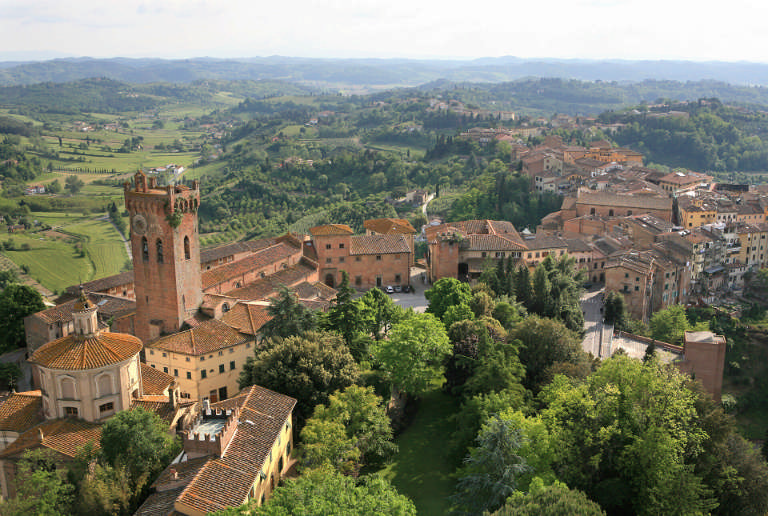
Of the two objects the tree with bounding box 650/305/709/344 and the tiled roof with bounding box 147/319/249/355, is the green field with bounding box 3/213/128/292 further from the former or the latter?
the tree with bounding box 650/305/709/344

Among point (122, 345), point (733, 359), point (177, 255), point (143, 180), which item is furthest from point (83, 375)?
point (733, 359)

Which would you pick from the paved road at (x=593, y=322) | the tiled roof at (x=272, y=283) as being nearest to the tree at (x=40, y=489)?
the tiled roof at (x=272, y=283)

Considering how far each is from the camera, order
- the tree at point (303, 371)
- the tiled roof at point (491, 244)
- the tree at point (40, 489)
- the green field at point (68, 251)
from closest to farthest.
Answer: the tree at point (40, 489), the tree at point (303, 371), the tiled roof at point (491, 244), the green field at point (68, 251)

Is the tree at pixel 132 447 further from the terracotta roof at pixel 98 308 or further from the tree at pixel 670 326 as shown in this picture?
the tree at pixel 670 326

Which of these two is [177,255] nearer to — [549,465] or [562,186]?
[549,465]

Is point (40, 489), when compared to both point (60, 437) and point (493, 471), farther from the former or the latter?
point (493, 471)

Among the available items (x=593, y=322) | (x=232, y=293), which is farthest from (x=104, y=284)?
(x=593, y=322)

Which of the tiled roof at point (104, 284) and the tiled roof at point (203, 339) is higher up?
the tiled roof at point (203, 339)
